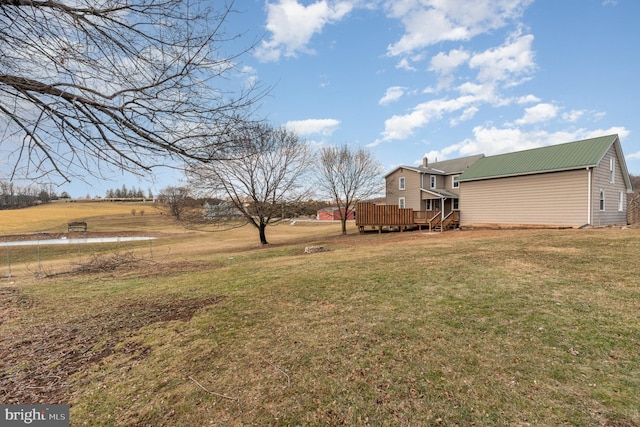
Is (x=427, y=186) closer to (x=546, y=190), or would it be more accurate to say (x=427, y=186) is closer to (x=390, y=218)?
(x=390, y=218)

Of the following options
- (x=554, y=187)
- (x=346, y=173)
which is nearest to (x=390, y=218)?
(x=346, y=173)

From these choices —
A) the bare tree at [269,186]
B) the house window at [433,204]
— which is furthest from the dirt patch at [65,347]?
the house window at [433,204]

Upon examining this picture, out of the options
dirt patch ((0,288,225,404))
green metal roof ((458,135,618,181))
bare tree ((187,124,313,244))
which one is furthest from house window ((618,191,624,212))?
dirt patch ((0,288,225,404))

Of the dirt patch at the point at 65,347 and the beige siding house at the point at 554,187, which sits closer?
the dirt patch at the point at 65,347

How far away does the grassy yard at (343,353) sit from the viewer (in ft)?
7.45

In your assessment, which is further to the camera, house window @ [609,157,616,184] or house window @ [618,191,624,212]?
house window @ [618,191,624,212]

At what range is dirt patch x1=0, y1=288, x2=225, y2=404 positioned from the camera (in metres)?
2.62

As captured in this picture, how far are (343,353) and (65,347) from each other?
346cm

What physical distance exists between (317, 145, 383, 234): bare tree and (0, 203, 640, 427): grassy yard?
63.5 feet

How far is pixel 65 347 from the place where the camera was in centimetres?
348

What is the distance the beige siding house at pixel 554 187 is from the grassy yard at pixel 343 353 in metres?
11.9

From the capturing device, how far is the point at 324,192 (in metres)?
24.4

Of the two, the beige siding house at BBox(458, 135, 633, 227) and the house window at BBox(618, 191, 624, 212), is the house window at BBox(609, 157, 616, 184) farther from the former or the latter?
the house window at BBox(618, 191, 624, 212)

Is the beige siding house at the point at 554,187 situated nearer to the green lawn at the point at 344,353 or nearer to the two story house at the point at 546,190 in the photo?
the two story house at the point at 546,190
